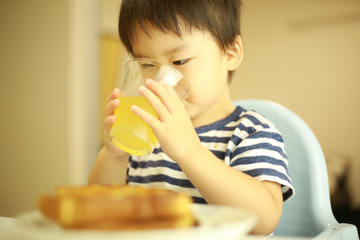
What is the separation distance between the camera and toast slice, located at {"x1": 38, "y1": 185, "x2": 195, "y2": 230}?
1.11ft

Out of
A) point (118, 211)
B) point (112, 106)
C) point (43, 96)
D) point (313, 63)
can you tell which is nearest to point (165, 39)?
point (112, 106)

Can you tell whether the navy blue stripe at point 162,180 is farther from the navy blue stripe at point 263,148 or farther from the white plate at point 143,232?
the white plate at point 143,232

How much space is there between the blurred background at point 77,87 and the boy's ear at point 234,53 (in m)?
1.94

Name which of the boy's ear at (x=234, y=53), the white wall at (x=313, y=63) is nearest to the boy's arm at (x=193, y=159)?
the boy's ear at (x=234, y=53)

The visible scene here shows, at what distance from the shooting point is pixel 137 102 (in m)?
0.66

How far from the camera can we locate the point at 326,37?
9.32ft

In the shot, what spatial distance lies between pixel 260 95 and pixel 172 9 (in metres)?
2.35

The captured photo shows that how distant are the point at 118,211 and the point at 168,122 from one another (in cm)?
29

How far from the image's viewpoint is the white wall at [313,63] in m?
2.77

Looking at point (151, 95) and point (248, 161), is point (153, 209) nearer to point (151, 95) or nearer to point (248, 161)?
point (151, 95)

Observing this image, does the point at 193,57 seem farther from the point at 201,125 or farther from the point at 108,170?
the point at 108,170

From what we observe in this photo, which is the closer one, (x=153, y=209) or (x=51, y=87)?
(x=153, y=209)

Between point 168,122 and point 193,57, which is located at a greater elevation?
point 193,57

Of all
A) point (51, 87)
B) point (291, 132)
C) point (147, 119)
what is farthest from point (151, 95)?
point (51, 87)
